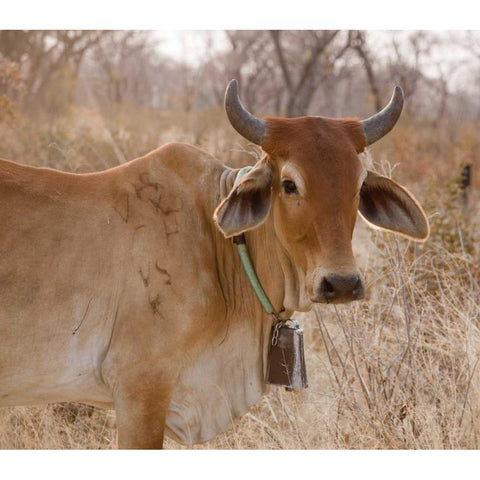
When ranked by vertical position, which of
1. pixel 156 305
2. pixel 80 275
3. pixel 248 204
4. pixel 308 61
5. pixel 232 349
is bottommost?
pixel 232 349

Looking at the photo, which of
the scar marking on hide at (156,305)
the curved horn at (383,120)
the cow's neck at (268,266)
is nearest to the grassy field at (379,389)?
the cow's neck at (268,266)

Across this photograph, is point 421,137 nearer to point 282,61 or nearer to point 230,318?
point 282,61

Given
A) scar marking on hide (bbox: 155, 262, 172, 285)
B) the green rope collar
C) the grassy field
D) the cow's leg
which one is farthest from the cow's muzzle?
the grassy field

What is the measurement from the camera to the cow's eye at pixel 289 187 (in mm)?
3040

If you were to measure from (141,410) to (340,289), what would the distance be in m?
0.94

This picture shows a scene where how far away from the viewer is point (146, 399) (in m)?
3.04

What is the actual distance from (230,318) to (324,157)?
→ 2.72 ft

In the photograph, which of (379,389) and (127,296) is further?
(379,389)

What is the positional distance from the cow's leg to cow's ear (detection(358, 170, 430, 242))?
116 cm

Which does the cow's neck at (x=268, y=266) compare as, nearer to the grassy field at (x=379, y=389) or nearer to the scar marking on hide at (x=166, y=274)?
the scar marking on hide at (x=166, y=274)

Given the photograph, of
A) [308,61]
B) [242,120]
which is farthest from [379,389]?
[308,61]

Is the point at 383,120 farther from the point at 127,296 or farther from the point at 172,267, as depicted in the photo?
the point at 127,296

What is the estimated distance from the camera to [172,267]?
124 inches

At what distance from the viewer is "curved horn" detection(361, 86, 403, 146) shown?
128 inches
